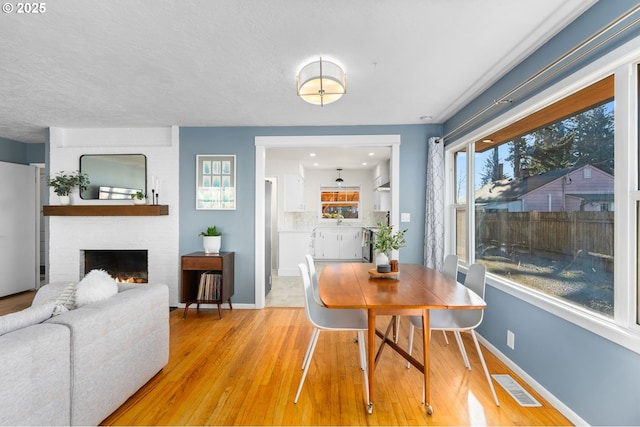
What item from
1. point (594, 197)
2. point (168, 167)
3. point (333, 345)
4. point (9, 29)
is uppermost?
point (9, 29)

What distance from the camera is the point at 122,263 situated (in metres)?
4.26

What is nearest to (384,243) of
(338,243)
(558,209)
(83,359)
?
(558,209)

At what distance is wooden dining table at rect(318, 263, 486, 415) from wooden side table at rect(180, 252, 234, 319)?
1725mm

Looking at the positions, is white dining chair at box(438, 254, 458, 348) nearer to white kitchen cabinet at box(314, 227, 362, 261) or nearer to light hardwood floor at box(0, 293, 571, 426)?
light hardwood floor at box(0, 293, 571, 426)

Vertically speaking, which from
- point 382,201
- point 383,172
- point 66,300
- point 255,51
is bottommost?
point 66,300

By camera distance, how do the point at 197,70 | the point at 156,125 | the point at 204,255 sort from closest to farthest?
the point at 197,70
the point at 204,255
the point at 156,125

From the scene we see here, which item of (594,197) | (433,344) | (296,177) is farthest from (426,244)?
(296,177)

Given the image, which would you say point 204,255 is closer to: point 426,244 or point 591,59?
point 426,244

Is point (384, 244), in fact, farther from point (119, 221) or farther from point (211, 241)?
point (119, 221)

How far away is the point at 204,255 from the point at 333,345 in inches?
76.4

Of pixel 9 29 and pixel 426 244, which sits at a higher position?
pixel 9 29

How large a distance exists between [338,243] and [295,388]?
561 centimetres

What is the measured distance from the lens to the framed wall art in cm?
403

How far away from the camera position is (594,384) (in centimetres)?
163
